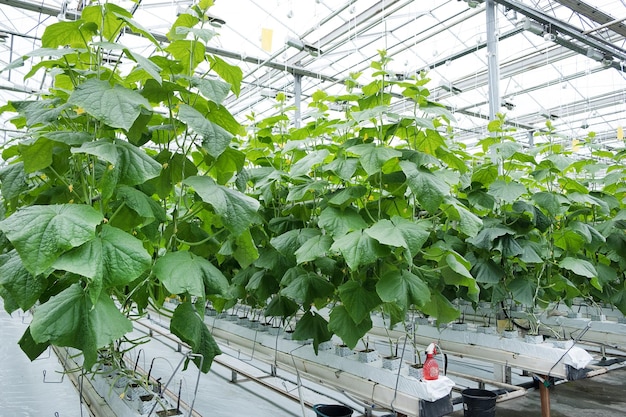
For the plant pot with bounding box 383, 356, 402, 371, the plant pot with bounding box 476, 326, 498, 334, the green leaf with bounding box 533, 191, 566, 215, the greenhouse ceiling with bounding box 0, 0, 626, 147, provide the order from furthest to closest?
the greenhouse ceiling with bounding box 0, 0, 626, 147 < the plant pot with bounding box 476, 326, 498, 334 < the green leaf with bounding box 533, 191, 566, 215 < the plant pot with bounding box 383, 356, 402, 371

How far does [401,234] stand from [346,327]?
46 cm

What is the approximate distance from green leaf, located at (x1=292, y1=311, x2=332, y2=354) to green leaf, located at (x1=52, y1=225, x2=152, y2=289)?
3.59 ft


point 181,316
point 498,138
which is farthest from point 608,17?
point 181,316

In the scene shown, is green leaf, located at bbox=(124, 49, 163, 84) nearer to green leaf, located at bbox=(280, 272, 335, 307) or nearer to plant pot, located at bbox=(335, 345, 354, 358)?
green leaf, located at bbox=(280, 272, 335, 307)

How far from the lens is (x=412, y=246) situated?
55.2 inches

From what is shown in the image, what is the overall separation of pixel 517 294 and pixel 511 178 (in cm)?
59

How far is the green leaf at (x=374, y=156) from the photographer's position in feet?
4.98

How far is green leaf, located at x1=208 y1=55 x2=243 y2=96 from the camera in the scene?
50.1 inches

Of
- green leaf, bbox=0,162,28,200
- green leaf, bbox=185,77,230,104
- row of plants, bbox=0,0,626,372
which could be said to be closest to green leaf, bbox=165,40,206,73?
row of plants, bbox=0,0,626,372

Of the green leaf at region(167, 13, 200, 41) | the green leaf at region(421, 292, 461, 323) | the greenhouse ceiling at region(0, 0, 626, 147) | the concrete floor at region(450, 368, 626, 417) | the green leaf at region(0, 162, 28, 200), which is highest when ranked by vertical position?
the greenhouse ceiling at region(0, 0, 626, 147)

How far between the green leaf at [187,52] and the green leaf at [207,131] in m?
0.19

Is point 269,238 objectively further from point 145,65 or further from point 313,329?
point 145,65

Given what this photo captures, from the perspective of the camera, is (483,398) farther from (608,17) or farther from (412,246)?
(608,17)

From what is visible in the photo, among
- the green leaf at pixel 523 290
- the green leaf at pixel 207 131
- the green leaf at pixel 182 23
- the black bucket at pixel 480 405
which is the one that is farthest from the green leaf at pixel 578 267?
the green leaf at pixel 182 23
